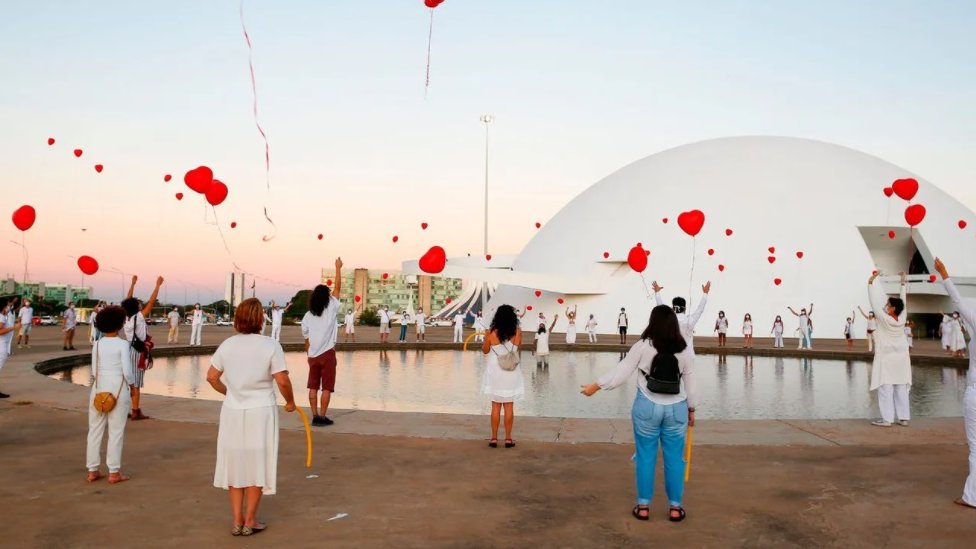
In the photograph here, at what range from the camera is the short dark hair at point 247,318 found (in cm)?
436

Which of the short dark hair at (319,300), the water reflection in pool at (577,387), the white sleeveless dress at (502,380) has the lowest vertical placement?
the water reflection in pool at (577,387)

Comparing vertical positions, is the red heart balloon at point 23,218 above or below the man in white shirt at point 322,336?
above

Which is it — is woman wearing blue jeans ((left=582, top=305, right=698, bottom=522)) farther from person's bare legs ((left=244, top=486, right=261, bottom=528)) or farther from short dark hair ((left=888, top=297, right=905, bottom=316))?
short dark hair ((left=888, top=297, right=905, bottom=316))

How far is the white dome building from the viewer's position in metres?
36.0

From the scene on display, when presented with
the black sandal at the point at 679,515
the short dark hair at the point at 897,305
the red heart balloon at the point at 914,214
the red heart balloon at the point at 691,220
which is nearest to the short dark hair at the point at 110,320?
the black sandal at the point at 679,515

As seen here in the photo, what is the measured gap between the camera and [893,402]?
8.66m

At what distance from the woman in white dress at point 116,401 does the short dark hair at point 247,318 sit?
173cm

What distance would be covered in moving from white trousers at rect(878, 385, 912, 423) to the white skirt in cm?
743

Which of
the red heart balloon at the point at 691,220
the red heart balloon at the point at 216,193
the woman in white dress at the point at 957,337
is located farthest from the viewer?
the woman in white dress at the point at 957,337

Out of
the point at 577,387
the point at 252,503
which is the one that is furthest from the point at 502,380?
the point at 577,387

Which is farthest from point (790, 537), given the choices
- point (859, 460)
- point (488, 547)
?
point (859, 460)

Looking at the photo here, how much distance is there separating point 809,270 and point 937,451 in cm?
3155

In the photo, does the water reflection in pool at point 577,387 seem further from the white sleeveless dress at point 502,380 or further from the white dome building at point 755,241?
the white dome building at point 755,241

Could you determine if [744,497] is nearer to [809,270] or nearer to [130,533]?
[130,533]
